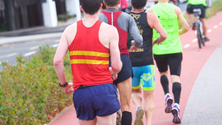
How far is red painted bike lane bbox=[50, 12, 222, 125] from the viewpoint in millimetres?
7219

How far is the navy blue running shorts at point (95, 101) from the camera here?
398cm

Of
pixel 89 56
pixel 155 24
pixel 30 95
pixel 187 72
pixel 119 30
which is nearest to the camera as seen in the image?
pixel 89 56

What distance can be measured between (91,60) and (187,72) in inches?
268

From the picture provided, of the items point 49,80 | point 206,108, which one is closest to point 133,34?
point 206,108

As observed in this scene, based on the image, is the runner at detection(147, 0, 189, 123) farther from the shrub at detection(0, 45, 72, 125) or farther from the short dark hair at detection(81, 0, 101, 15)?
the short dark hair at detection(81, 0, 101, 15)

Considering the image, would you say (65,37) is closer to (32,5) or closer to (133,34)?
(133,34)

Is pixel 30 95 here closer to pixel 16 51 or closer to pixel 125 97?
pixel 125 97

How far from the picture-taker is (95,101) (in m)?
3.97

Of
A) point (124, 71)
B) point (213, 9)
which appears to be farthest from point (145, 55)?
point (213, 9)

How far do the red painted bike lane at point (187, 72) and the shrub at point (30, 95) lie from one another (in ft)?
0.96

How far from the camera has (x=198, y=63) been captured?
11531mm

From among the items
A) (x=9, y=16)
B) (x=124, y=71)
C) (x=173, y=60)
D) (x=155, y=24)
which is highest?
(x=155, y=24)

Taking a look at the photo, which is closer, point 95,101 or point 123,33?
point 95,101

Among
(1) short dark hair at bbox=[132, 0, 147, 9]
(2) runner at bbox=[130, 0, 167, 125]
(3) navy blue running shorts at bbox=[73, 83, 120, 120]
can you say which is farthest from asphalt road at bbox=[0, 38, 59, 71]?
(3) navy blue running shorts at bbox=[73, 83, 120, 120]
